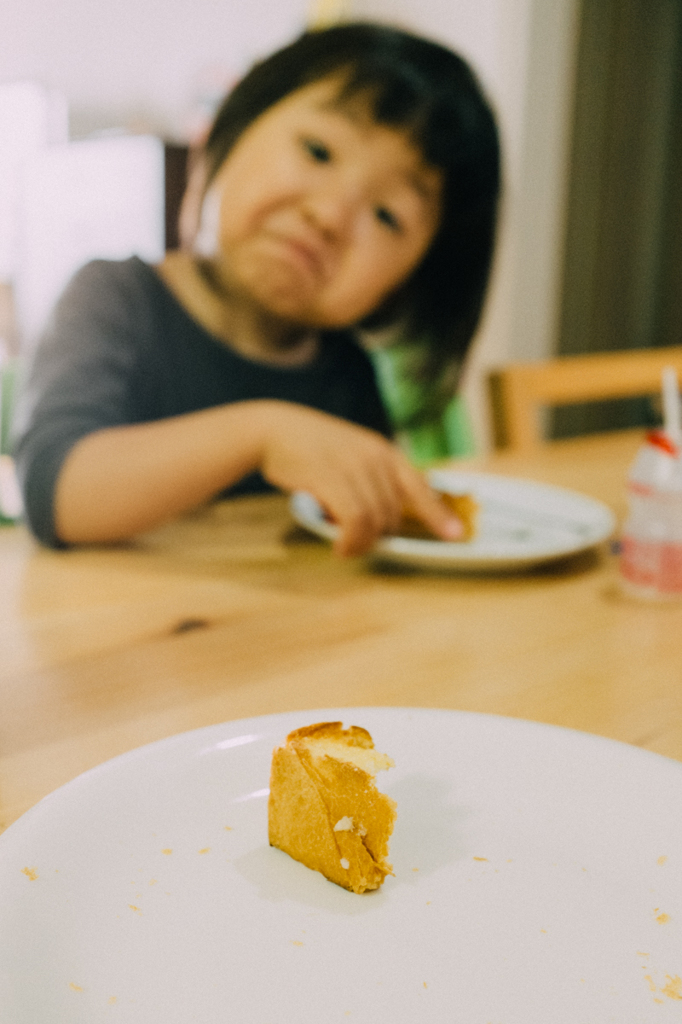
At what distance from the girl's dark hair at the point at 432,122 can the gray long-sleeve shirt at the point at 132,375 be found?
0.15 meters

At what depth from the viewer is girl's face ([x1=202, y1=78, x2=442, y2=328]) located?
1156 mm

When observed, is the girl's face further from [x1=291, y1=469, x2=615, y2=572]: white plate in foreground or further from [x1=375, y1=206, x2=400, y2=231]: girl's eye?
[x1=291, y1=469, x2=615, y2=572]: white plate in foreground

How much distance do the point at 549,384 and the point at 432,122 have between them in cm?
53

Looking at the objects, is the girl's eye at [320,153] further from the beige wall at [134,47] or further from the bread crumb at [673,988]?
the beige wall at [134,47]

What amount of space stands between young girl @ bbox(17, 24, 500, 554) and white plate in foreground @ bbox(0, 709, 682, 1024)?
1.53 ft

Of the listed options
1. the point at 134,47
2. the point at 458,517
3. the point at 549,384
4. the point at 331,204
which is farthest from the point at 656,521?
the point at 134,47

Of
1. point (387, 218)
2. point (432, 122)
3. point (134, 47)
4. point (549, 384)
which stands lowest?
point (549, 384)

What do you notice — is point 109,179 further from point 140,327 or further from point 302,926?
point 302,926

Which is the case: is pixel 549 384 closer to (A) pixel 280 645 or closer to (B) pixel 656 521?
(B) pixel 656 521

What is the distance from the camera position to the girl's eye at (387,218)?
3.94 feet

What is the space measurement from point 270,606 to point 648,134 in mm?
2806

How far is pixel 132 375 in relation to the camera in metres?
1.15

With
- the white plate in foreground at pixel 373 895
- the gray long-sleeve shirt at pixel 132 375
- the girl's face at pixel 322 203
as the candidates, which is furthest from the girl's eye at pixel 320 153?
the white plate in foreground at pixel 373 895

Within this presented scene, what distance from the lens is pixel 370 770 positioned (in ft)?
1.03
